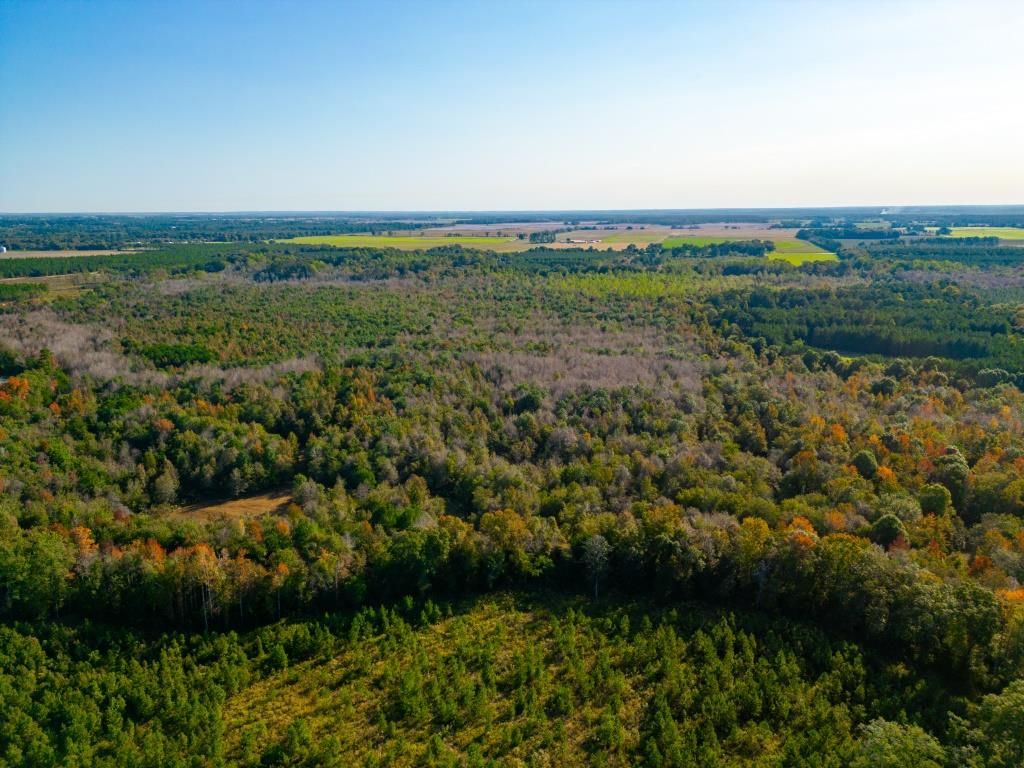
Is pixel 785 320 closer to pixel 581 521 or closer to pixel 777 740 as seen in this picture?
pixel 581 521

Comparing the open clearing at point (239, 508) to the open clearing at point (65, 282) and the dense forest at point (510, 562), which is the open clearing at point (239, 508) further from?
the open clearing at point (65, 282)

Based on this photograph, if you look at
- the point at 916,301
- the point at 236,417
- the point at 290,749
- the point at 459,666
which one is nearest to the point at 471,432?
the point at 236,417

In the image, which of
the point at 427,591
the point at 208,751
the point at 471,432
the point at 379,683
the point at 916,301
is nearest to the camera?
the point at 208,751

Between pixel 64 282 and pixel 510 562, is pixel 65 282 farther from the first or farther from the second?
pixel 510 562

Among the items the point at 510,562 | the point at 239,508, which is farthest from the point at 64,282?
the point at 510,562

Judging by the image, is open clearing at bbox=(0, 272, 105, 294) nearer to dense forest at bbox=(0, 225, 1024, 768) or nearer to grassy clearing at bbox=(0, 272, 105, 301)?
grassy clearing at bbox=(0, 272, 105, 301)
